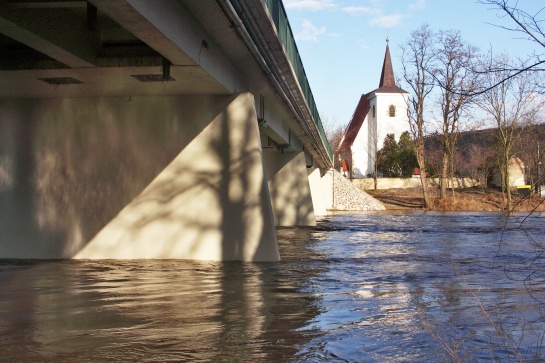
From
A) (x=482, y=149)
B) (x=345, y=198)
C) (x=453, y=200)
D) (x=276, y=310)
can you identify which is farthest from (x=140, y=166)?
(x=482, y=149)

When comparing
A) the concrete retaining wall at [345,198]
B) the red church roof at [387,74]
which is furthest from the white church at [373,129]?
the concrete retaining wall at [345,198]

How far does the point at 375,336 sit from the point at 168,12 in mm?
5244

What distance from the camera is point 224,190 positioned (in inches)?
588

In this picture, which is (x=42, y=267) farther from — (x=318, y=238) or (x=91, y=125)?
(x=318, y=238)

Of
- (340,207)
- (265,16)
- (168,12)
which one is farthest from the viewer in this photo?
(340,207)

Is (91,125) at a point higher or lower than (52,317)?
higher

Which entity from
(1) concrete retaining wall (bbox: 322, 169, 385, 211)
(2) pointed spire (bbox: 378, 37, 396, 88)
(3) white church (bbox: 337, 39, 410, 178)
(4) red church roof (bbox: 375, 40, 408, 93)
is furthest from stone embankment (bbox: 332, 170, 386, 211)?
(2) pointed spire (bbox: 378, 37, 396, 88)

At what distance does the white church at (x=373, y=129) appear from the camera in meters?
90.6

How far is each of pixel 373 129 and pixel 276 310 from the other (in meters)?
84.3

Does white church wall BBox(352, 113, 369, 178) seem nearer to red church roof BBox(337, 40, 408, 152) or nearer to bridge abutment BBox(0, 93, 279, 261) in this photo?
red church roof BBox(337, 40, 408, 152)

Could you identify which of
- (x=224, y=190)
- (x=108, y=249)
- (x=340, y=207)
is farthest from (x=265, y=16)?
(x=340, y=207)

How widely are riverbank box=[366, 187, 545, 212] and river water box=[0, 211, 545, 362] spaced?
35.0 metres

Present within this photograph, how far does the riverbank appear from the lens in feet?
172

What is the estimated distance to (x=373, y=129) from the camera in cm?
9231
